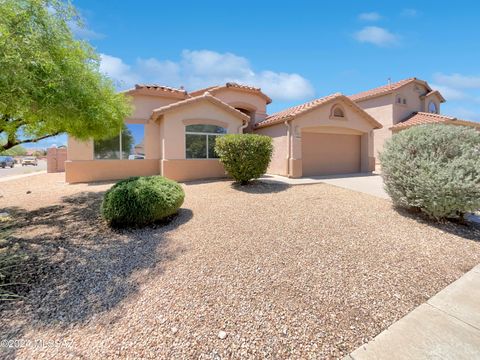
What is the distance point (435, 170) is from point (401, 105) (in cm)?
1769

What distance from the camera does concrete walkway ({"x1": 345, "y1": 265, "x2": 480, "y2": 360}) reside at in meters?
2.79

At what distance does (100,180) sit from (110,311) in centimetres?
1213

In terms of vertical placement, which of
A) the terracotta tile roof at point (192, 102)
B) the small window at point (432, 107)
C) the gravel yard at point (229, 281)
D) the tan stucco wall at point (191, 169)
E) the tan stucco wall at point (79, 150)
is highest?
the small window at point (432, 107)

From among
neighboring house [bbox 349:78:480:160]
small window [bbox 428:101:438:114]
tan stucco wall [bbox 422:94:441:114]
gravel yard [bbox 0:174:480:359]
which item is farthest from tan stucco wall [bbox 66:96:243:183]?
small window [bbox 428:101:438:114]

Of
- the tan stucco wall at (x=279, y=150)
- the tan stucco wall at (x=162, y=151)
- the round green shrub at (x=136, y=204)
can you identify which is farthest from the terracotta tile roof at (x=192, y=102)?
the round green shrub at (x=136, y=204)

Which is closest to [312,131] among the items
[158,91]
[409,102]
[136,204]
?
[158,91]

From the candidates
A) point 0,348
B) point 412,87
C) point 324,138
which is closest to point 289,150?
point 324,138

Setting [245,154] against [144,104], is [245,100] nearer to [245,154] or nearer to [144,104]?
[144,104]

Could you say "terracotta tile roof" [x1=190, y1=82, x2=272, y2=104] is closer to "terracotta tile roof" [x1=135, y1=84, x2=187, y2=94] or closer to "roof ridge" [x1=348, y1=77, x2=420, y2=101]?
"terracotta tile roof" [x1=135, y1=84, x2=187, y2=94]

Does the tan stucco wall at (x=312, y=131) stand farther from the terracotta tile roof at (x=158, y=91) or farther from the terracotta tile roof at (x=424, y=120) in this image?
the terracotta tile roof at (x=158, y=91)

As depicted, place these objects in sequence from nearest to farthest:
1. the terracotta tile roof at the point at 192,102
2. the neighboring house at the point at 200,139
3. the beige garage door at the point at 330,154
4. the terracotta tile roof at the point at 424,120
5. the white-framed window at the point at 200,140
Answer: the terracotta tile roof at the point at 192,102, the neighboring house at the point at 200,139, the white-framed window at the point at 200,140, the beige garage door at the point at 330,154, the terracotta tile roof at the point at 424,120

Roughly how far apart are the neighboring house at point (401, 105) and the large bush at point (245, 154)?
43.1ft

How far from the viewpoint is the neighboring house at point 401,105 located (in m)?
20.3

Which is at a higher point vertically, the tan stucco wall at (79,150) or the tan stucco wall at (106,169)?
the tan stucco wall at (79,150)
